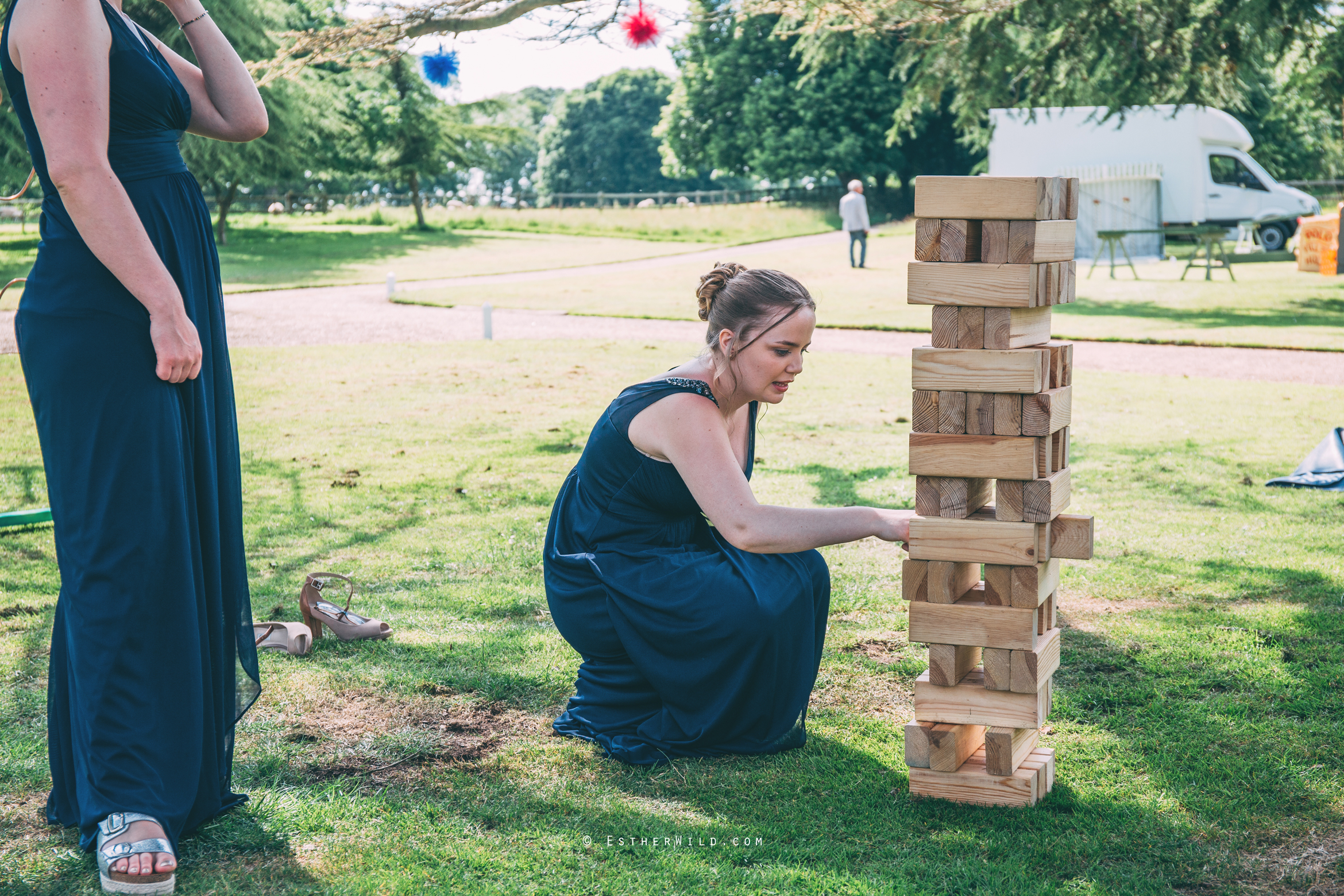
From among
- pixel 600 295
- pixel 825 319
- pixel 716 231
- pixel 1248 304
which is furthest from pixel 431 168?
pixel 1248 304

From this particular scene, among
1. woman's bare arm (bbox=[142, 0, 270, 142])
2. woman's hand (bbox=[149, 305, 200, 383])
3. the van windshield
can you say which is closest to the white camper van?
the van windshield

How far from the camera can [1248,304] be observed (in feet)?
58.7

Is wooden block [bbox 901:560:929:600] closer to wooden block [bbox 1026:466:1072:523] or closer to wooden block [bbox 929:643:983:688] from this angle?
wooden block [bbox 929:643:983:688]

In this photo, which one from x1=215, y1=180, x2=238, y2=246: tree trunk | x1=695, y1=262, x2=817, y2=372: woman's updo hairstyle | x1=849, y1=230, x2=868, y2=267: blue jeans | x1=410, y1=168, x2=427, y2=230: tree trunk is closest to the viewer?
x1=695, y1=262, x2=817, y2=372: woman's updo hairstyle

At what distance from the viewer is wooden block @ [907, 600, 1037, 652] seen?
9.76ft

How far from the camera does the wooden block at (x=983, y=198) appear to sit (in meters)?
2.85

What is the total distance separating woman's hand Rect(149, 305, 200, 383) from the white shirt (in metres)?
23.1

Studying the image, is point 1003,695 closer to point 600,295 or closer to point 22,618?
point 22,618

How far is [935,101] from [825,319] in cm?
362

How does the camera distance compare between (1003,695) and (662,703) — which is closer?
(1003,695)

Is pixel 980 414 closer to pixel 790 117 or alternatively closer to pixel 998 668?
pixel 998 668

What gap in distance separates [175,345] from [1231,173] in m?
30.1

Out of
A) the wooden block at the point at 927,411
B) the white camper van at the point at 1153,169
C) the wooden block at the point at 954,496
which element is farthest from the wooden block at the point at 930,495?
the white camper van at the point at 1153,169

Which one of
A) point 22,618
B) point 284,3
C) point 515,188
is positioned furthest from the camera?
point 515,188
